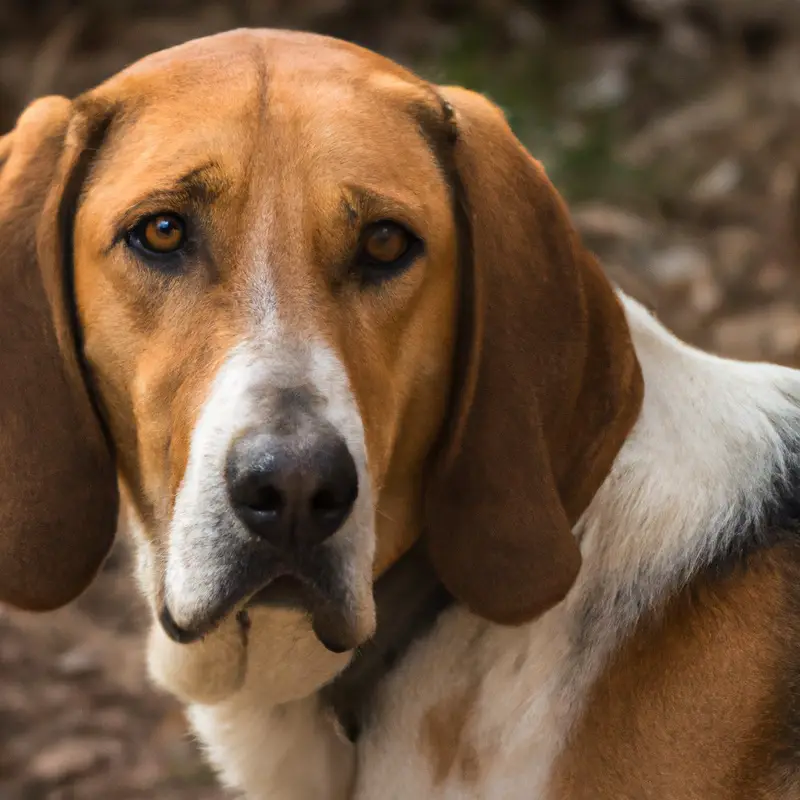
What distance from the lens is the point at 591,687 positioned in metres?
2.41

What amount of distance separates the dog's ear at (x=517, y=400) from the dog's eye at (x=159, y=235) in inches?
21.7

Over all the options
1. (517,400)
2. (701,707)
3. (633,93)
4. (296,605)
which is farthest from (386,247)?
(633,93)

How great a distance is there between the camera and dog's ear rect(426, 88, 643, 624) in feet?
8.17

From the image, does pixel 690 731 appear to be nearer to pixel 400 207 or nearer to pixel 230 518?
pixel 230 518

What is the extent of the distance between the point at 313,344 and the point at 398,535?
0.51 metres

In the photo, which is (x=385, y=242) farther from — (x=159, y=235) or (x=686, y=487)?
(x=686, y=487)

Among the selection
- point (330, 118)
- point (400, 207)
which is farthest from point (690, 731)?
point (330, 118)

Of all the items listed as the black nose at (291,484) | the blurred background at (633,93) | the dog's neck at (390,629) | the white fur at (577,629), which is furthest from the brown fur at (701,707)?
the blurred background at (633,93)

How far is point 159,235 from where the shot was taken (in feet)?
7.75

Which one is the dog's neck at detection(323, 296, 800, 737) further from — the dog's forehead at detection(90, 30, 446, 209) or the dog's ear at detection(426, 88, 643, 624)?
the dog's forehead at detection(90, 30, 446, 209)

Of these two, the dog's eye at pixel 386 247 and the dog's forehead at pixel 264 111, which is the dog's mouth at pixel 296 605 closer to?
the dog's eye at pixel 386 247

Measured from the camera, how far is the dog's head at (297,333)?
2.24m

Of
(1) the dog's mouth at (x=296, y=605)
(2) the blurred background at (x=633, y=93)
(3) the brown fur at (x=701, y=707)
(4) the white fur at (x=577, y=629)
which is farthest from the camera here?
(2) the blurred background at (x=633, y=93)

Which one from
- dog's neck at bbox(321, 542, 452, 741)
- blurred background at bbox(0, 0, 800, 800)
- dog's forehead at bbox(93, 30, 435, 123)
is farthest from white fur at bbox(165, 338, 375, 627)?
blurred background at bbox(0, 0, 800, 800)
